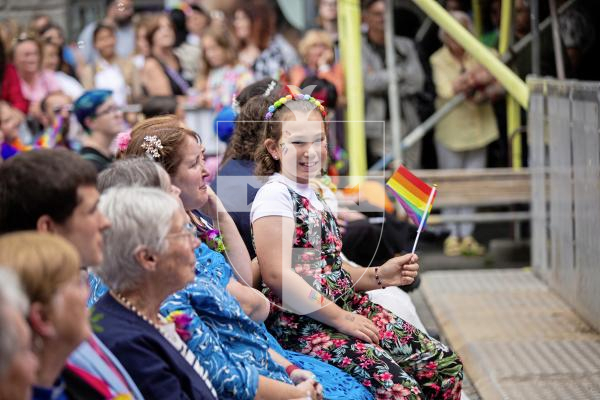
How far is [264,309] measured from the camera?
353 cm

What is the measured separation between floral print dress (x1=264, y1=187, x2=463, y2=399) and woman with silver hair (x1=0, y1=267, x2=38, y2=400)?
1.86 meters

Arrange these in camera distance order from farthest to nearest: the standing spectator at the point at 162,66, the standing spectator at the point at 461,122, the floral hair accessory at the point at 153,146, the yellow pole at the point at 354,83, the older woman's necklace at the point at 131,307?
the standing spectator at the point at 162,66
the standing spectator at the point at 461,122
the yellow pole at the point at 354,83
the floral hair accessory at the point at 153,146
the older woman's necklace at the point at 131,307

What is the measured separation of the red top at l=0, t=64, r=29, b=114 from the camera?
8.88m

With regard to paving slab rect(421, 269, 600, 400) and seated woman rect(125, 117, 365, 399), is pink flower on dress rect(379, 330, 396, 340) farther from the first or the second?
paving slab rect(421, 269, 600, 400)

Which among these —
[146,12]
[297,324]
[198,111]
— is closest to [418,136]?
[198,111]

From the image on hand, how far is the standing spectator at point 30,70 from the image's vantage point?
8898mm

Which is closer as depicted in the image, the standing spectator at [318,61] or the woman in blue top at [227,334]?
the woman in blue top at [227,334]

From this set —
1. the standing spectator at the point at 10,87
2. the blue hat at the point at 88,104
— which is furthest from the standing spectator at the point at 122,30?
the blue hat at the point at 88,104

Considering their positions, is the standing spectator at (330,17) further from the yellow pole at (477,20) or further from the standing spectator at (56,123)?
the standing spectator at (56,123)

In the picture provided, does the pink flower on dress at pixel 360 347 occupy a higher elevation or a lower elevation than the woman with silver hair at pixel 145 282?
lower

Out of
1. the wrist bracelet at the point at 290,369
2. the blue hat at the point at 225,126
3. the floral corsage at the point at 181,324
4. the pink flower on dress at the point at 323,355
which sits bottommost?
the pink flower on dress at the point at 323,355

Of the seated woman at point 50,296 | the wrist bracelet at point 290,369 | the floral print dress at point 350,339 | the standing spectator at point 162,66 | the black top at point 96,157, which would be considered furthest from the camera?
the standing spectator at point 162,66

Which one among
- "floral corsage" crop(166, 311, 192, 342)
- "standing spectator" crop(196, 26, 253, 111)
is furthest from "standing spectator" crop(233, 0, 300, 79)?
"floral corsage" crop(166, 311, 192, 342)

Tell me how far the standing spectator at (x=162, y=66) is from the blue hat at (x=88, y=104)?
2791 millimetres
